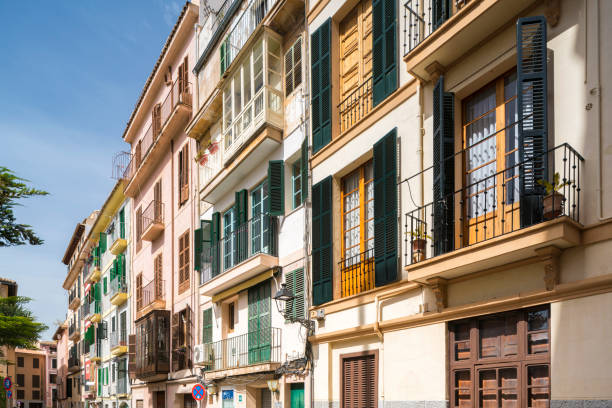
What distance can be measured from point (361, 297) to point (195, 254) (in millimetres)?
10652

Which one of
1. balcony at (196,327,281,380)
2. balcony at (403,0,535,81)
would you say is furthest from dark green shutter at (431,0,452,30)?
balcony at (196,327,281,380)

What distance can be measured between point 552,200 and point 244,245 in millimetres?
10943

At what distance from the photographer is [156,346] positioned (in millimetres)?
24828

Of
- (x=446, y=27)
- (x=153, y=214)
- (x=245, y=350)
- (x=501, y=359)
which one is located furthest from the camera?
(x=153, y=214)

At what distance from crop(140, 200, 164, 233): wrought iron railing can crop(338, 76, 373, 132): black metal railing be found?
48.3ft

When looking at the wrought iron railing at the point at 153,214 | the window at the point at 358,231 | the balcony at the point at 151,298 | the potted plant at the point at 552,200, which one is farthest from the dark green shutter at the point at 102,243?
the potted plant at the point at 552,200

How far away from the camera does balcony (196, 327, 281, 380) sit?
15.7 m

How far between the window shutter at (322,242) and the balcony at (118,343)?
21.7m

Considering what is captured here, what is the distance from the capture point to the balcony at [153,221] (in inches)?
1051

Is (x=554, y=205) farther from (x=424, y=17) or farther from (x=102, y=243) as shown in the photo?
(x=102, y=243)

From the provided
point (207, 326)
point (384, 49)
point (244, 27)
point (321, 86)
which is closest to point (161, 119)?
point (244, 27)

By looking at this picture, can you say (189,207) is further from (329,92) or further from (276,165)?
(329,92)

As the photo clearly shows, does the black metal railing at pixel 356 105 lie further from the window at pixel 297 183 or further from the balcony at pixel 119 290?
the balcony at pixel 119 290

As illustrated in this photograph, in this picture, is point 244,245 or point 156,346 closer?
point 244,245
